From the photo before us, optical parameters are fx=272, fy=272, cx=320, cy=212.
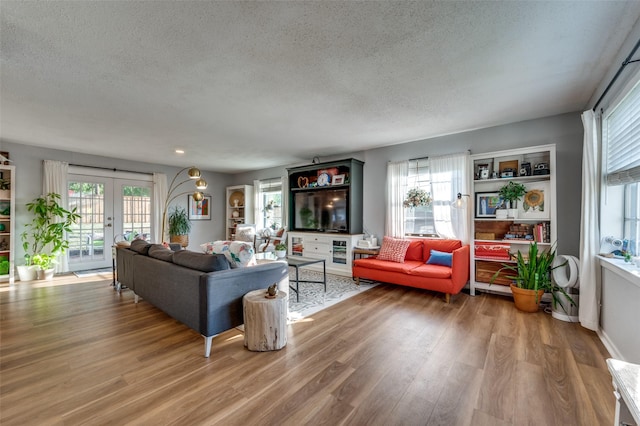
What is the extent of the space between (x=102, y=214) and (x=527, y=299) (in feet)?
25.0

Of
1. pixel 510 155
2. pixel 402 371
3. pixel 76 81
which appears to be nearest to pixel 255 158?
pixel 76 81

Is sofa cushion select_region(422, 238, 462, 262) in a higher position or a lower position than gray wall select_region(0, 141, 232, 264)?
lower

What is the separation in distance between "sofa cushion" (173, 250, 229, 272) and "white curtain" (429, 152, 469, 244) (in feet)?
11.0

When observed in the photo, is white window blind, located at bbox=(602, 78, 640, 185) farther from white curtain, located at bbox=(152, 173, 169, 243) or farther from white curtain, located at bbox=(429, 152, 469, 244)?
white curtain, located at bbox=(152, 173, 169, 243)

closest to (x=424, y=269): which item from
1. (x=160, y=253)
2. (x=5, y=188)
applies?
(x=160, y=253)

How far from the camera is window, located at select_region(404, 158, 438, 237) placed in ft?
14.8

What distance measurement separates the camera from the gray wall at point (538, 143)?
336 centimetres

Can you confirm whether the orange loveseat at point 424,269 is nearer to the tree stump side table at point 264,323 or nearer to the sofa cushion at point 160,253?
the tree stump side table at point 264,323

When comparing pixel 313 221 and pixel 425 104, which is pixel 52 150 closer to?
pixel 313 221

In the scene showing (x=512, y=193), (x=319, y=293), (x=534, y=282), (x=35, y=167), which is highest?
(x=35, y=167)

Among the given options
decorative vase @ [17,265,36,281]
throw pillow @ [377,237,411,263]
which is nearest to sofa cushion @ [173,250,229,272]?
throw pillow @ [377,237,411,263]

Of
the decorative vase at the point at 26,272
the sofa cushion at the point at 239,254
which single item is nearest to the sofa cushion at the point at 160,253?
the sofa cushion at the point at 239,254

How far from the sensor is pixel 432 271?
142 inches

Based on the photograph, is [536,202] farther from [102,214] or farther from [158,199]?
[102,214]
